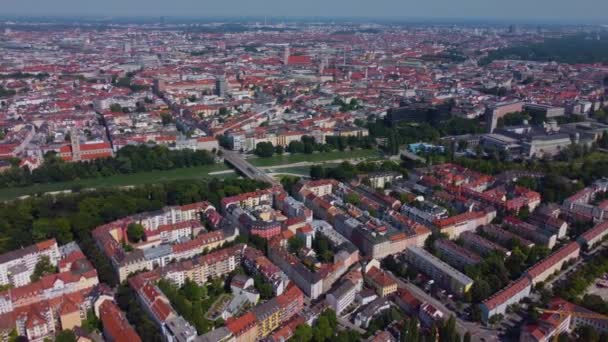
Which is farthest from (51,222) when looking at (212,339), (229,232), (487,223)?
(487,223)

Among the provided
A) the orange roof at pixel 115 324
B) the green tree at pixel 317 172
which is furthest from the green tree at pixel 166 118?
the orange roof at pixel 115 324

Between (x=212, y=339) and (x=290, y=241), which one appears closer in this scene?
(x=212, y=339)

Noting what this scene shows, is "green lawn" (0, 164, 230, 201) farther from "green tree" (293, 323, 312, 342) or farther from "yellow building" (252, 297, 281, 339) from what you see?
"green tree" (293, 323, 312, 342)

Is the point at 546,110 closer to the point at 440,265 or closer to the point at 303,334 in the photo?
the point at 440,265

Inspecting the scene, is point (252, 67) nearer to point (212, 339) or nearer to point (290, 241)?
point (290, 241)

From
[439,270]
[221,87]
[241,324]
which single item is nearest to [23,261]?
[241,324]

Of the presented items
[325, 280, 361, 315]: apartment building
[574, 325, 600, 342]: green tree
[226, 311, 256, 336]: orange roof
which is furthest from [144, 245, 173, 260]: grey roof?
[574, 325, 600, 342]: green tree

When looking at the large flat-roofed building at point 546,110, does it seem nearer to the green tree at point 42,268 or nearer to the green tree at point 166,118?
the green tree at point 166,118

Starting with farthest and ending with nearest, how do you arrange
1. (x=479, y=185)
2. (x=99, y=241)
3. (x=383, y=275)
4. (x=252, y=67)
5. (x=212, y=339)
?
(x=252, y=67), (x=479, y=185), (x=99, y=241), (x=383, y=275), (x=212, y=339)
